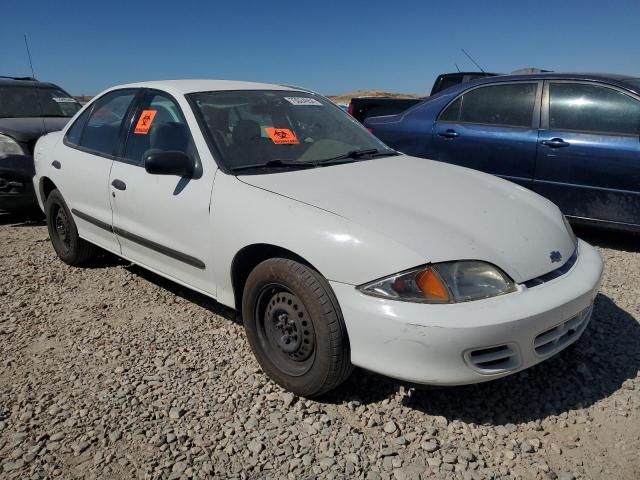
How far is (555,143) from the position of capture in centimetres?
470

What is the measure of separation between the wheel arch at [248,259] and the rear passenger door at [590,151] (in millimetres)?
3170

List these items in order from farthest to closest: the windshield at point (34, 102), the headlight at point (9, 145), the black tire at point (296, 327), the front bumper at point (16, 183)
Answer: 1. the windshield at point (34, 102)
2. the headlight at point (9, 145)
3. the front bumper at point (16, 183)
4. the black tire at point (296, 327)

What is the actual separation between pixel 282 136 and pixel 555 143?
276 centimetres

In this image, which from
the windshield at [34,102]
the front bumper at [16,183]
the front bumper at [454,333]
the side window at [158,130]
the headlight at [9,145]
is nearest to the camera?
the front bumper at [454,333]

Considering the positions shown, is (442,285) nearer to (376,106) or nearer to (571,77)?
(571,77)

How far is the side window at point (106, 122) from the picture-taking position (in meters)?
3.73

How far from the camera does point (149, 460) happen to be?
220 cm

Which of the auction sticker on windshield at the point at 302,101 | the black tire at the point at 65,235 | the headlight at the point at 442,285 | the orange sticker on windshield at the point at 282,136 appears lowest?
the black tire at the point at 65,235

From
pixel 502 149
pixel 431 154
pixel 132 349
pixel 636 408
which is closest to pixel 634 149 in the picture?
pixel 502 149

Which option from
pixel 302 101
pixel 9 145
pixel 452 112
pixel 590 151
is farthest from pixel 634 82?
pixel 9 145

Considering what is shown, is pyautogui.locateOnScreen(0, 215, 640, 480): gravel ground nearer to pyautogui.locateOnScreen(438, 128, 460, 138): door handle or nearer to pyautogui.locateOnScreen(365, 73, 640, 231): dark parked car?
pyautogui.locateOnScreen(365, 73, 640, 231): dark parked car

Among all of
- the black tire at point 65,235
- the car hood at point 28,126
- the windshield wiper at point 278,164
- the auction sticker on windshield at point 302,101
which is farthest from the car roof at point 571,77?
the car hood at point 28,126

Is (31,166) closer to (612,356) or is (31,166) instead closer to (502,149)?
(502,149)

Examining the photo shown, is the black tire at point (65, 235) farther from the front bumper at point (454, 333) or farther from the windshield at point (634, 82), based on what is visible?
the windshield at point (634, 82)
